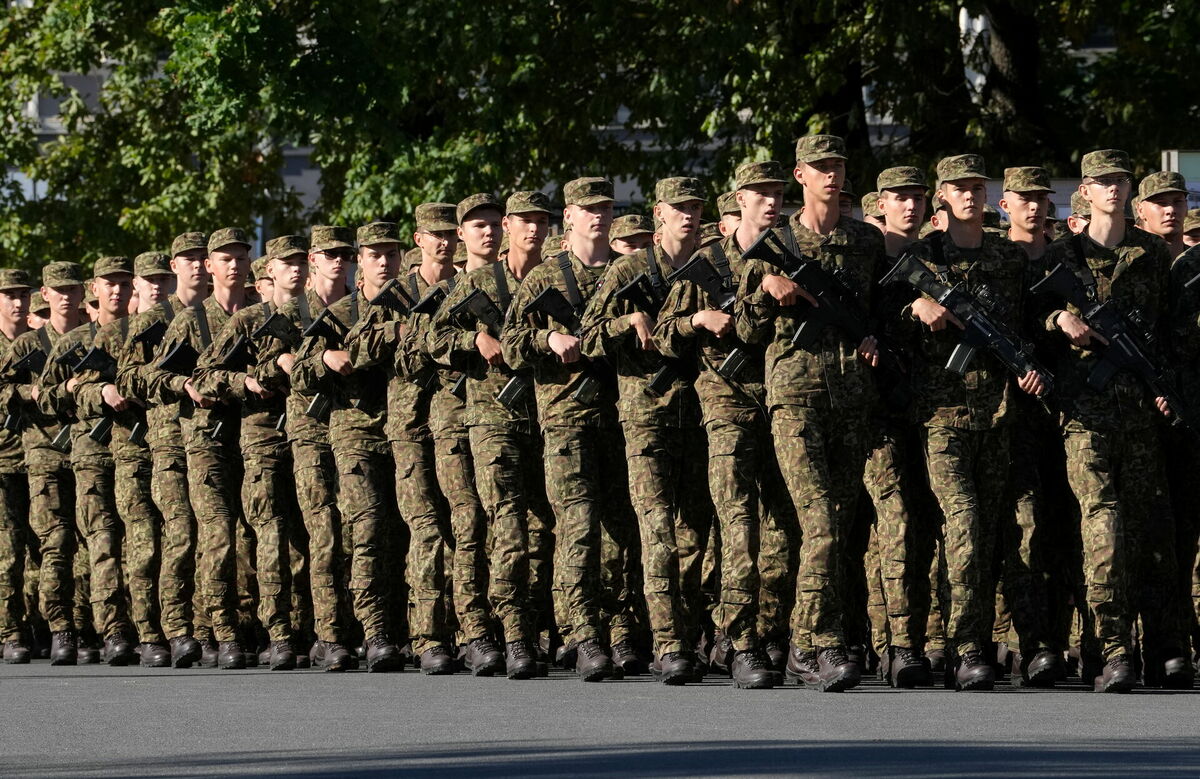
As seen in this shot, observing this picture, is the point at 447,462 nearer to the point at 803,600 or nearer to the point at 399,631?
the point at 399,631

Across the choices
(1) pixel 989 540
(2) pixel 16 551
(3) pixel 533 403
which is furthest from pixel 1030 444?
(2) pixel 16 551

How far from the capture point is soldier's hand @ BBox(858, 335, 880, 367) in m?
10.5

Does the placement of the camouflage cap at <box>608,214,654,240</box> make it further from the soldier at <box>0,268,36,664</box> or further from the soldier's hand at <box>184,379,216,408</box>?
the soldier at <box>0,268,36,664</box>

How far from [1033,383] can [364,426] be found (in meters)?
3.61

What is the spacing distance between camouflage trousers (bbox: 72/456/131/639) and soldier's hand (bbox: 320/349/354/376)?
7.92ft

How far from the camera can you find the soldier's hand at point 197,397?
1331 centimetres

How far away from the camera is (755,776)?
745cm

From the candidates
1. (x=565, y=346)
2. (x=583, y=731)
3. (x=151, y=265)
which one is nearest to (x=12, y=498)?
(x=151, y=265)

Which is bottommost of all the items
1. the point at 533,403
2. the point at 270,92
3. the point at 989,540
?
the point at 989,540

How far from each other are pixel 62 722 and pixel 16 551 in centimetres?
571

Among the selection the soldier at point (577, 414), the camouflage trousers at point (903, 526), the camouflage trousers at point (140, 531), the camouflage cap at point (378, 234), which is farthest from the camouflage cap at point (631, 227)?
the camouflage trousers at point (140, 531)

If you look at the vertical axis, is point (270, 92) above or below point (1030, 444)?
above

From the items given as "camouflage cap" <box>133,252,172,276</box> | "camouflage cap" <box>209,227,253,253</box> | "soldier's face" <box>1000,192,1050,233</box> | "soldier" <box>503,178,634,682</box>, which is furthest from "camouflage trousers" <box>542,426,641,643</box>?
"camouflage cap" <box>133,252,172,276</box>

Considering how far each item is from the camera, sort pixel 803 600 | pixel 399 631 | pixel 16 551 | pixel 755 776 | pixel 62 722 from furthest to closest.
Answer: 1. pixel 16 551
2. pixel 399 631
3. pixel 803 600
4. pixel 62 722
5. pixel 755 776
